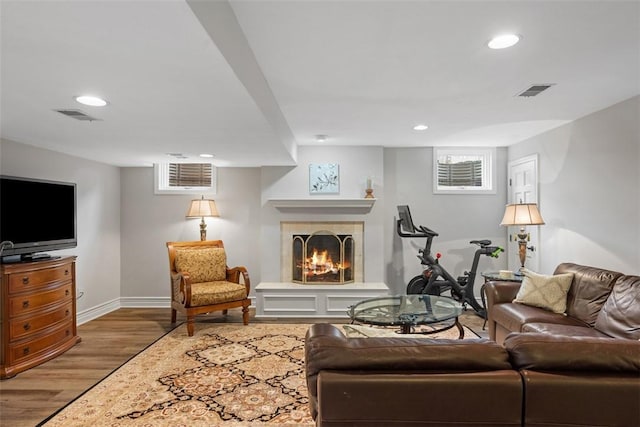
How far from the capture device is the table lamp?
529cm

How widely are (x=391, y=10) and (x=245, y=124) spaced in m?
1.56

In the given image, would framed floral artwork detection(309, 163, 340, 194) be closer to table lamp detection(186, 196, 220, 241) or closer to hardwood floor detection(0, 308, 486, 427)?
table lamp detection(186, 196, 220, 241)

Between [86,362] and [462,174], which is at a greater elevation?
[462,174]

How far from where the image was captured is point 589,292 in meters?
3.18

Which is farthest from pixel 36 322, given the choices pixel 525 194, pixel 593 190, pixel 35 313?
pixel 525 194

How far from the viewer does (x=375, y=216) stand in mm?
5426

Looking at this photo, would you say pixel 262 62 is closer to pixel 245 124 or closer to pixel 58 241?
pixel 245 124

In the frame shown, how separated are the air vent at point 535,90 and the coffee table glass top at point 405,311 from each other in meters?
1.92

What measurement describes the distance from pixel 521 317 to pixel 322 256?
2.82 m

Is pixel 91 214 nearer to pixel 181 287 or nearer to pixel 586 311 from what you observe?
pixel 181 287

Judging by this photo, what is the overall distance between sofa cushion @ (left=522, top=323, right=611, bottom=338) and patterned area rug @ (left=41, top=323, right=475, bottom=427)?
6.07 feet

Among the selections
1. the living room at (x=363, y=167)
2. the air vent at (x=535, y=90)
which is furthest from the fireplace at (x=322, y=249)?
the air vent at (x=535, y=90)

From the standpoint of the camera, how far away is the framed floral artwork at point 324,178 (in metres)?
5.42

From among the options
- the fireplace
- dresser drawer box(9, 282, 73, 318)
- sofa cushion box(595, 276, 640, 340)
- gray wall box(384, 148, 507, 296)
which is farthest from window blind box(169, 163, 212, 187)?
sofa cushion box(595, 276, 640, 340)
